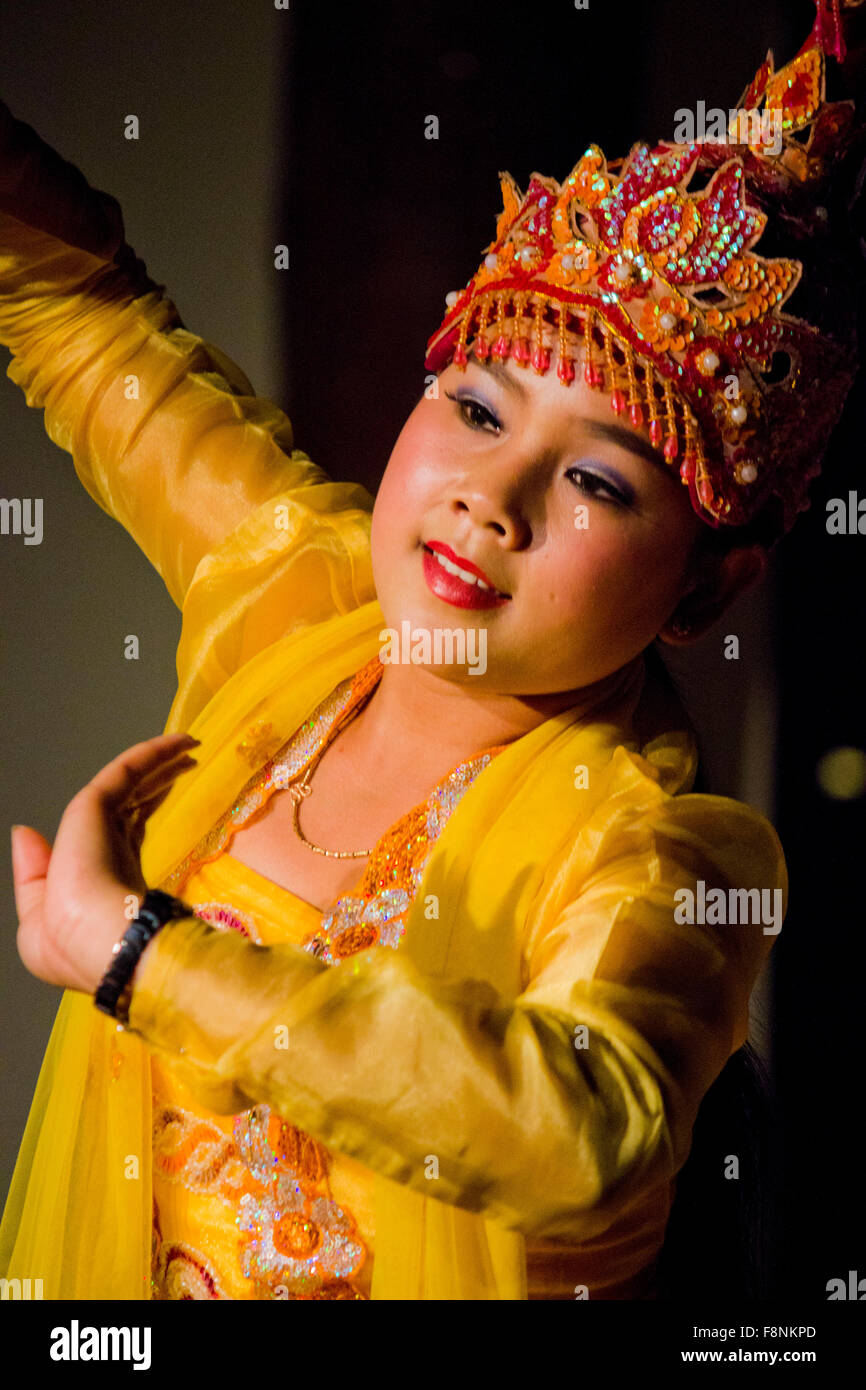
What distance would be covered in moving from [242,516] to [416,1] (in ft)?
1.96

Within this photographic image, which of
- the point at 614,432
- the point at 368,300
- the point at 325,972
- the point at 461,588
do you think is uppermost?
the point at 368,300

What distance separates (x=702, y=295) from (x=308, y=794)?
1.58ft

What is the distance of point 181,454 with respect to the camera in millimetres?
1284

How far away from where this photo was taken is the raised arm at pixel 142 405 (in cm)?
128

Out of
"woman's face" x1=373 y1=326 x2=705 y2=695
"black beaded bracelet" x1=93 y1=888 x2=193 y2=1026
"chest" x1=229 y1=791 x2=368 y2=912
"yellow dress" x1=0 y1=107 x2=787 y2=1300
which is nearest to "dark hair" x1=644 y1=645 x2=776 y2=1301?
"yellow dress" x1=0 y1=107 x2=787 y2=1300

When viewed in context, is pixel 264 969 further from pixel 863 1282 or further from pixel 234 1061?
pixel 863 1282

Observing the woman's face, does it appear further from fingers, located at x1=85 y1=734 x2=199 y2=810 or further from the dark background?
the dark background

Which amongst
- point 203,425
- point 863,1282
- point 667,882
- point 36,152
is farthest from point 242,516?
point 863,1282

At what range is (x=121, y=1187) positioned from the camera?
1.04 m

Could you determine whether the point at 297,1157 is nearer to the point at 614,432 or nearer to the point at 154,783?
the point at 154,783

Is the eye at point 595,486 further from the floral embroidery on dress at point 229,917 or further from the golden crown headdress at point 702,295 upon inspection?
the floral embroidery on dress at point 229,917

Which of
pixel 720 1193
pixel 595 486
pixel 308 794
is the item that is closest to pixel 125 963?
pixel 308 794

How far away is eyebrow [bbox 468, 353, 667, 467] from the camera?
0.94m

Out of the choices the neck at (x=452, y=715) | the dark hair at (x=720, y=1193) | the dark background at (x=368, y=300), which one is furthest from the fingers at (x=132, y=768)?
the dark background at (x=368, y=300)
